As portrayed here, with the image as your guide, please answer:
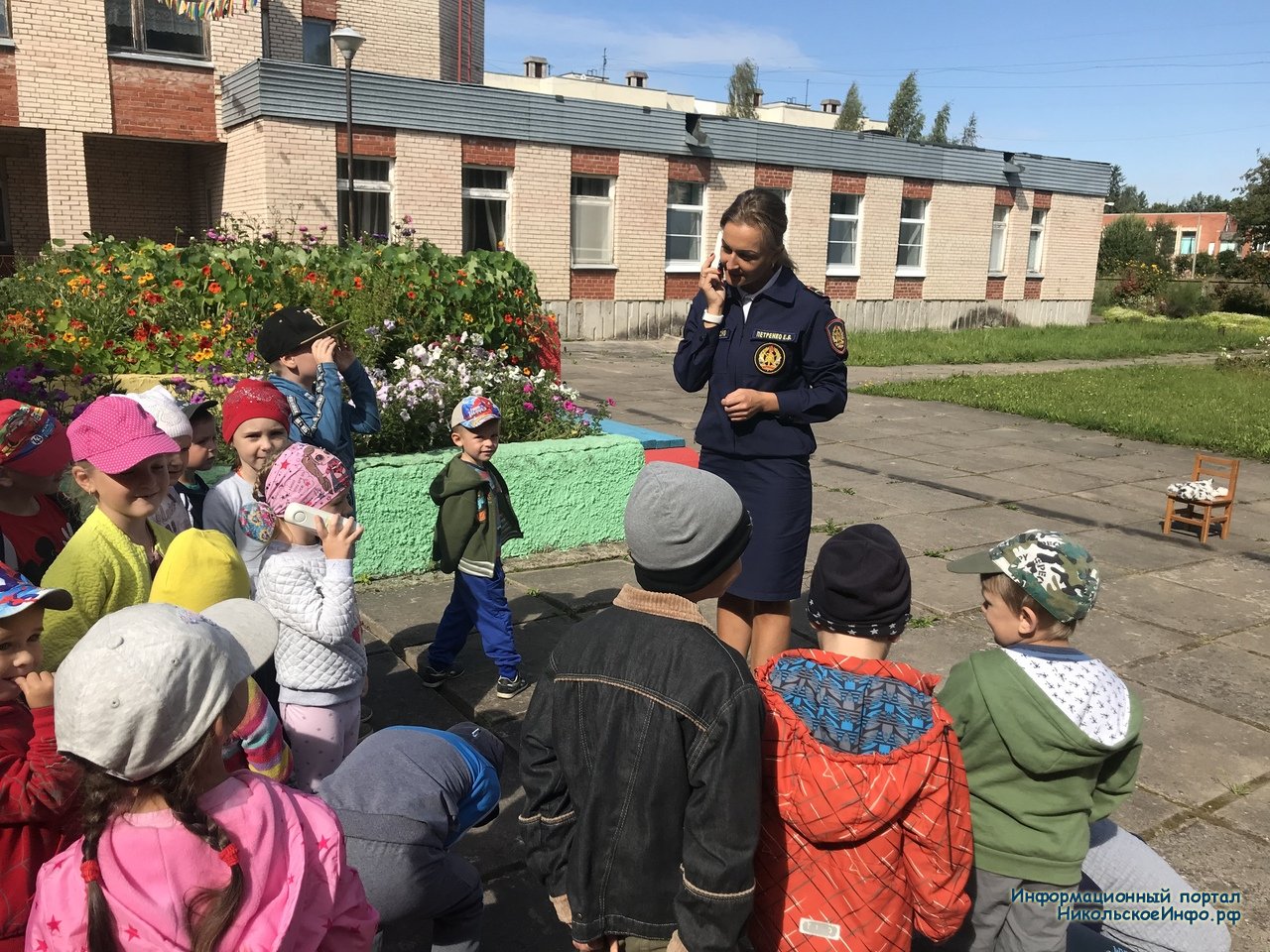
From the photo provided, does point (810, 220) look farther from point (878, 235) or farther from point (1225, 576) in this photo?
point (1225, 576)

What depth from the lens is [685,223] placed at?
22.7 metres

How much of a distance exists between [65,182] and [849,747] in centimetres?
1999

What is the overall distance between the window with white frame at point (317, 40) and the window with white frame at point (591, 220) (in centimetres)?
884

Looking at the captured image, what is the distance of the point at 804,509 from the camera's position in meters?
3.81

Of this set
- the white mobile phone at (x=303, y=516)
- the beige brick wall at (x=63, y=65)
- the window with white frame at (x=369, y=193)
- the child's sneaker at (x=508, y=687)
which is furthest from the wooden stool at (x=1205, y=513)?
the beige brick wall at (x=63, y=65)

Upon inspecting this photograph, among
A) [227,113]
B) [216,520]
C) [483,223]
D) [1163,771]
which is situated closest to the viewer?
[216,520]

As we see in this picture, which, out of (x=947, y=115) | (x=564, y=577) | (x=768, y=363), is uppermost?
(x=947, y=115)

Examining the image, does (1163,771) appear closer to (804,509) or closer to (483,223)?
(804,509)

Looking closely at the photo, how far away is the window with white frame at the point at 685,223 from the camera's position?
73.4 ft

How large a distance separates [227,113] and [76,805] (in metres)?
19.6

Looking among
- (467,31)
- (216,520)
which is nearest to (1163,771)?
(216,520)

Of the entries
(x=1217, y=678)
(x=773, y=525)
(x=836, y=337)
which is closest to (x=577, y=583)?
(x=773, y=525)

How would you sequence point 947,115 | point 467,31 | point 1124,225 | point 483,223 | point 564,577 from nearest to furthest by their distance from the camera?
point 564,577 → point 483,223 → point 467,31 → point 1124,225 → point 947,115

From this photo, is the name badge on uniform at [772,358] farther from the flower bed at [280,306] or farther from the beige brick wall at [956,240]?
the beige brick wall at [956,240]
